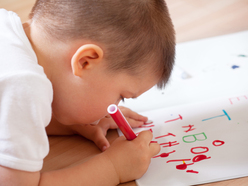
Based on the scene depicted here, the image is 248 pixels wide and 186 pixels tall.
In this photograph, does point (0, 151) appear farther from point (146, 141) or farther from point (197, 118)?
point (197, 118)

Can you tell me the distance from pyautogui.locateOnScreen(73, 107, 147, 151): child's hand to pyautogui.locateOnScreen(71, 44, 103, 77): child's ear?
14cm

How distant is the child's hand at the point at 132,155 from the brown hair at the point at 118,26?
0.13m

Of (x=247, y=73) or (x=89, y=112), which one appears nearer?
(x=89, y=112)

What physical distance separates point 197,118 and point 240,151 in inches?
5.0

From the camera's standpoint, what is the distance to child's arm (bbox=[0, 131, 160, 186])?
0.46 m

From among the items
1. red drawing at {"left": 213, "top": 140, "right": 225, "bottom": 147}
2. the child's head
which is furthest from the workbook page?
the child's head

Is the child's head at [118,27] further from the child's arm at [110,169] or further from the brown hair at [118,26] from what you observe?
the child's arm at [110,169]

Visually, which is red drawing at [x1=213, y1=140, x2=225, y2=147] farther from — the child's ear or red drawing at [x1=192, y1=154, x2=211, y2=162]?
the child's ear

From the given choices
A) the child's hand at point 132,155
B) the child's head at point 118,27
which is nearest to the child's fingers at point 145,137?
the child's hand at point 132,155

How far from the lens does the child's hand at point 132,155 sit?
480mm

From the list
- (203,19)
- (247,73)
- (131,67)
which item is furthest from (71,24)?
(203,19)

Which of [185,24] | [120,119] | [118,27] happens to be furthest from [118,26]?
[185,24]

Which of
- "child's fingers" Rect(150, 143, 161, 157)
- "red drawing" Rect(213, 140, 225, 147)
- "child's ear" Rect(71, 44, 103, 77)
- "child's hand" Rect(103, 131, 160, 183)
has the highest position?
"child's ear" Rect(71, 44, 103, 77)

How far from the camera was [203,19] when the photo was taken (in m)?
1.05
